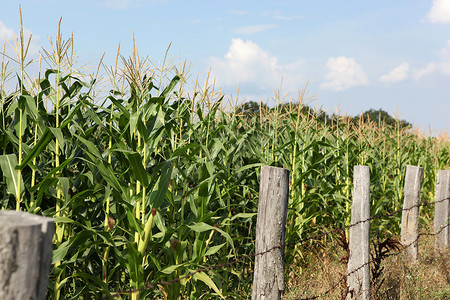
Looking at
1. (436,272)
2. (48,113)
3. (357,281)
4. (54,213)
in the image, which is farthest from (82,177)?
(436,272)

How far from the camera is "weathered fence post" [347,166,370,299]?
458 cm

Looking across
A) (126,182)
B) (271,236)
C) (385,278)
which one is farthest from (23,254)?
(385,278)

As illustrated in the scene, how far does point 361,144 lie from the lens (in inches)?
309

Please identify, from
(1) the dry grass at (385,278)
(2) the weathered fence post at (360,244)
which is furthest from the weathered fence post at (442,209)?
(2) the weathered fence post at (360,244)

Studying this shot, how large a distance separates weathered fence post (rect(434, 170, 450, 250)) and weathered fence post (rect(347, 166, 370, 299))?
404 centimetres

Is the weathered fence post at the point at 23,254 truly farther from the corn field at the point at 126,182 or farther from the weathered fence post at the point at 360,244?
the weathered fence post at the point at 360,244

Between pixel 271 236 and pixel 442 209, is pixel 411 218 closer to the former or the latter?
pixel 442 209

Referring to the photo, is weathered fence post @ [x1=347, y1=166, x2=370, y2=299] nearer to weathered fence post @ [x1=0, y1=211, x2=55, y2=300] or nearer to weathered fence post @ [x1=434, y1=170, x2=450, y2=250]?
weathered fence post @ [x1=0, y1=211, x2=55, y2=300]

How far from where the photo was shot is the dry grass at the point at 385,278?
17.2 ft

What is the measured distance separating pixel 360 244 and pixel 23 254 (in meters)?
3.83

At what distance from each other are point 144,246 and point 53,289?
1018 mm

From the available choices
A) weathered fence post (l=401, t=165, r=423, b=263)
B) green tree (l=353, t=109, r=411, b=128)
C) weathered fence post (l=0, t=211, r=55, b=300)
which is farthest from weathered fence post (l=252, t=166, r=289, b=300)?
green tree (l=353, t=109, r=411, b=128)

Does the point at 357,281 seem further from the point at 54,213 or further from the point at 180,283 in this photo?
the point at 54,213

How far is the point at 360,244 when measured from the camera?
15.1ft
